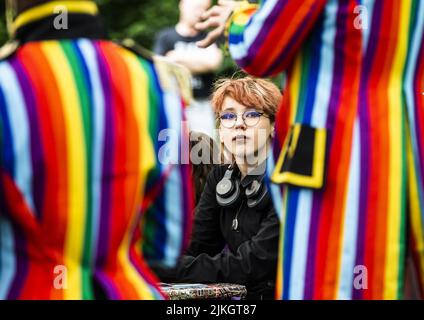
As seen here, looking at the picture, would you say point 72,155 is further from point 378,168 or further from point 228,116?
point 228,116

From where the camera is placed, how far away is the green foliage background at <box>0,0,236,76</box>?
1259 centimetres

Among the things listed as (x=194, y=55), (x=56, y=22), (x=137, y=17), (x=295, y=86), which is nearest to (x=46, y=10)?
(x=56, y=22)

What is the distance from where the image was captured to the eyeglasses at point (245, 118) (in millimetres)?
4035

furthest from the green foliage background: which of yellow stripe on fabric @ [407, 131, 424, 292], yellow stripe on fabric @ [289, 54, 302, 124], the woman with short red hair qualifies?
yellow stripe on fabric @ [407, 131, 424, 292]

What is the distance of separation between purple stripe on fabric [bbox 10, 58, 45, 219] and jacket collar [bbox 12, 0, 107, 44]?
11 cm

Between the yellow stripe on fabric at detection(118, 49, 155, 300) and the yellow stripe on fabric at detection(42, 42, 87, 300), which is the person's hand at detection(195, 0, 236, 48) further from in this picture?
the yellow stripe on fabric at detection(42, 42, 87, 300)

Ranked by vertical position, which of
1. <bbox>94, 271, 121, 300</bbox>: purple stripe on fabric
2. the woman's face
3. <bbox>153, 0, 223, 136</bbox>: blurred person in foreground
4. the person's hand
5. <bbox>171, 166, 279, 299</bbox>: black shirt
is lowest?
<bbox>94, 271, 121, 300</bbox>: purple stripe on fabric

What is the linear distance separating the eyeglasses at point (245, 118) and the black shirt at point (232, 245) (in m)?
0.20

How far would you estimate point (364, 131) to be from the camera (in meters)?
3.09

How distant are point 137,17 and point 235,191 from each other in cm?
1007

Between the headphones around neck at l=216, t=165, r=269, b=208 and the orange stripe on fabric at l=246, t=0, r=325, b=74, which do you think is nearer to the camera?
the orange stripe on fabric at l=246, t=0, r=325, b=74

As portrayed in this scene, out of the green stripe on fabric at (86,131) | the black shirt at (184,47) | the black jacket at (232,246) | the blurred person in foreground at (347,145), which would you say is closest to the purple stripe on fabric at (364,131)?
the blurred person in foreground at (347,145)

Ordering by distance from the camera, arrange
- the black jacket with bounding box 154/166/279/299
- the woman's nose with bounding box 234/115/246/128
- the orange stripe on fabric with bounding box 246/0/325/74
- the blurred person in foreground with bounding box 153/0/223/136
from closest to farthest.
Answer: the orange stripe on fabric with bounding box 246/0/325/74, the black jacket with bounding box 154/166/279/299, the woman's nose with bounding box 234/115/246/128, the blurred person in foreground with bounding box 153/0/223/136
